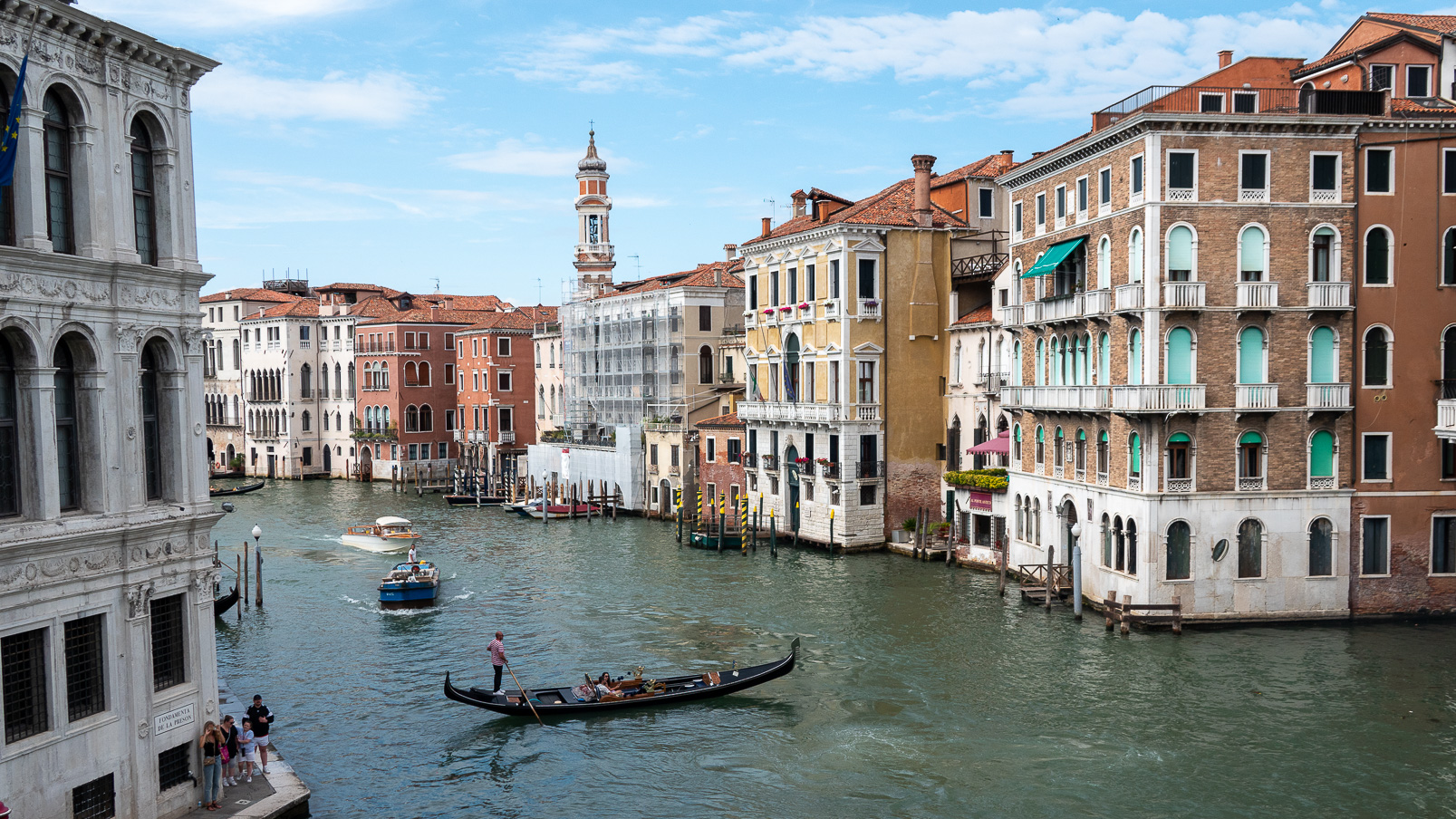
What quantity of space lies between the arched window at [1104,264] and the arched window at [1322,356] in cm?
441

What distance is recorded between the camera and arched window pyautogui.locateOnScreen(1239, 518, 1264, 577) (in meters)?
25.2

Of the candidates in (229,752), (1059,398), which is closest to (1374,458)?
(1059,398)

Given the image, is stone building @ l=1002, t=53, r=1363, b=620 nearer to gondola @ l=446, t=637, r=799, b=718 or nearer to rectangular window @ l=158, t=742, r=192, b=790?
gondola @ l=446, t=637, r=799, b=718

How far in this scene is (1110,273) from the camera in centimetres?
2662

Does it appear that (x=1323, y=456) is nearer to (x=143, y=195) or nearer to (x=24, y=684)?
(x=143, y=195)

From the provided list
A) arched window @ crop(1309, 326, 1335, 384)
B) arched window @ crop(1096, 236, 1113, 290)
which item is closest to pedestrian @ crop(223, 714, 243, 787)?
arched window @ crop(1096, 236, 1113, 290)

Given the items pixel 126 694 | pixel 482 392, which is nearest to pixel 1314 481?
pixel 126 694

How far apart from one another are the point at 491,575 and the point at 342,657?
35.3 ft

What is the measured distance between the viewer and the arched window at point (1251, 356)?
25219mm

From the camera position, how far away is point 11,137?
11703 millimetres

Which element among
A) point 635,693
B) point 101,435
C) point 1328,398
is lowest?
point 635,693

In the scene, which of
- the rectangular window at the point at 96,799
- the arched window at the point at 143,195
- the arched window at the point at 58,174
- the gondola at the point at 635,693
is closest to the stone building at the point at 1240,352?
the gondola at the point at 635,693

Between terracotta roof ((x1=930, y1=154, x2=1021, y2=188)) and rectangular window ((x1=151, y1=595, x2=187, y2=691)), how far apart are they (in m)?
30.4

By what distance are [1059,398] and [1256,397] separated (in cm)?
491
